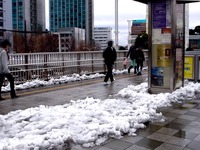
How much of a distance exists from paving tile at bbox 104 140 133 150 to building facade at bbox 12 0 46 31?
280 feet

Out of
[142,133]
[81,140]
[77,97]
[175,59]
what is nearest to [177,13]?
[175,59]

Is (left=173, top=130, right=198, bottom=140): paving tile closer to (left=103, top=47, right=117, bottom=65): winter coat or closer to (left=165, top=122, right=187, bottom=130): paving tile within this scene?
(left=165, top=122, right=187, bottom=130): paving tile

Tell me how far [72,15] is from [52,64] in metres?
89.8

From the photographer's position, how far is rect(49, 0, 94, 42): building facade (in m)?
92.8

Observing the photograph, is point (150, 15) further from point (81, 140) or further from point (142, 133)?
point (81, 140)

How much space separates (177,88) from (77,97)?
302cm

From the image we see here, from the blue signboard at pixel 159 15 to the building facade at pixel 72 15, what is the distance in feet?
274

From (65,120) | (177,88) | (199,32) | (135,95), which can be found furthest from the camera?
(199,32)

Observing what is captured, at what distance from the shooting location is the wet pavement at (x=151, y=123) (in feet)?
13.1

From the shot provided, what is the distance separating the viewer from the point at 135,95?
7.46 meters

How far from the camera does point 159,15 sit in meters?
7.78

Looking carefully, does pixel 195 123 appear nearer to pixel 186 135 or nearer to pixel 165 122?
pixel 165 122

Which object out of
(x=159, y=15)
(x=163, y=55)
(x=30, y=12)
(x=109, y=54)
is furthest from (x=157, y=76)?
(x=30, y=12)

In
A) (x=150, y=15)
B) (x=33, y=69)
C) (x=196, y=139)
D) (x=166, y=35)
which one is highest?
(x=150, y=15)
